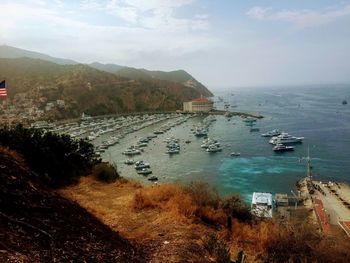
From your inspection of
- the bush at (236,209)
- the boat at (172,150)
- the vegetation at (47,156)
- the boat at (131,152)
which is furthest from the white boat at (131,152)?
the bush at (236,209)

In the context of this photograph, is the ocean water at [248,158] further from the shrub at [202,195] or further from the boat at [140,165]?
the shrub at [202,195]

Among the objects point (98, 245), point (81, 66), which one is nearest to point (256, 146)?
point (98, 245)

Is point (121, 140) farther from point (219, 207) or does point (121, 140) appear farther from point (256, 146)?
point (219, 207)

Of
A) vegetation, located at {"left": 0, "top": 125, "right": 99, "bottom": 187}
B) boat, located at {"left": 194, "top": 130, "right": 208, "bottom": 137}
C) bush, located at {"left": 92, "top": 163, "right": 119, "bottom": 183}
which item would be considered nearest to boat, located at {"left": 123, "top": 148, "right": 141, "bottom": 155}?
boat, located at {"left": 194, "top": 130, "right": 208, "bottom": 137}

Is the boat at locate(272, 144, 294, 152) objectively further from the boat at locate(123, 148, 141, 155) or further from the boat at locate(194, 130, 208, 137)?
the boat at locate(123, 148, 141, 155)

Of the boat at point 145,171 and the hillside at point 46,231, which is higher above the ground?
the hillside at point 46,231

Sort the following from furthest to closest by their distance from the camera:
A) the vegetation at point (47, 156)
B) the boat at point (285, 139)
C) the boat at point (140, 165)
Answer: the boat at point (285, 139) < the boat at point (140, 165) < the vegetation at point (47, 156)

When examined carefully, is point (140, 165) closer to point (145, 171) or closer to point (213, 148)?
point (145, 171)
